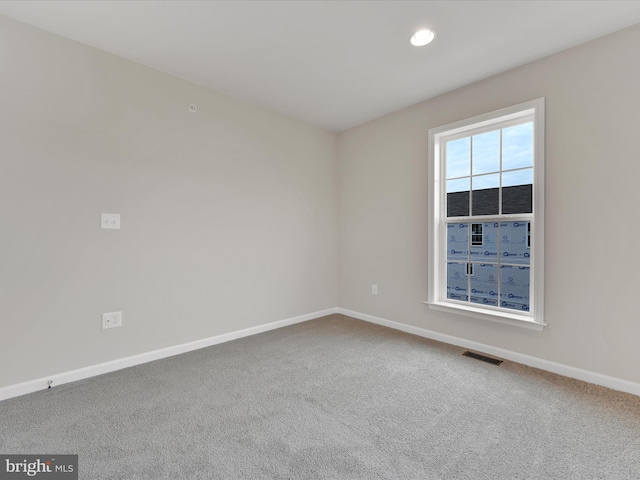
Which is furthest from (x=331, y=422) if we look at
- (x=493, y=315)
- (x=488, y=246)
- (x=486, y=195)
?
(x=486, y=195)

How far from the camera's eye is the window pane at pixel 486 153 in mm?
2811

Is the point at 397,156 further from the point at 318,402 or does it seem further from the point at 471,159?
the point at 318,402

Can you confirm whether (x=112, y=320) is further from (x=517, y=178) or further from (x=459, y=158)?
(x=517, y=178)

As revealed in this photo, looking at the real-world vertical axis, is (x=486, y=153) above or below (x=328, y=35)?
below

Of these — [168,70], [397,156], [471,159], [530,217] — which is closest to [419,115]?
[397,156]

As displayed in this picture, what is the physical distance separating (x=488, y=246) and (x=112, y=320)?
3453mm

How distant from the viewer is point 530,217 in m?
2.59

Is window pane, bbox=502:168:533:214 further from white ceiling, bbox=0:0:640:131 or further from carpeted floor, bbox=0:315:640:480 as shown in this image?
carpeted floor, bbox=0:315:640:480

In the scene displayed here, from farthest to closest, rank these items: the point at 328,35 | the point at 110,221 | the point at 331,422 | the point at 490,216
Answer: the point at 490,216 → the point at 110,221 → the point at 328,35 → the point at 331,422

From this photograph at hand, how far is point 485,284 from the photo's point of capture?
293 centimetres

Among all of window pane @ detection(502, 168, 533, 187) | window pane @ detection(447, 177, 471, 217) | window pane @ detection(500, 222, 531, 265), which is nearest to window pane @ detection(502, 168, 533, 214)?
window pane @ detection(502, 168, 533, 187)

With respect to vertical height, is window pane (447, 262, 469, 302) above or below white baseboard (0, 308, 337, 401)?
above

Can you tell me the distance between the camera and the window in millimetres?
2529

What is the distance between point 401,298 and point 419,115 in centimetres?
210
